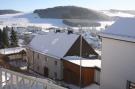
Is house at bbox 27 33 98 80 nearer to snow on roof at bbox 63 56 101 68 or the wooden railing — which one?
snow on roof at bbox 63 56 101 68

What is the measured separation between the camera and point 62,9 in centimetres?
14312

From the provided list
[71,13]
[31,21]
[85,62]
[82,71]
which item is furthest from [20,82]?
[31,21]

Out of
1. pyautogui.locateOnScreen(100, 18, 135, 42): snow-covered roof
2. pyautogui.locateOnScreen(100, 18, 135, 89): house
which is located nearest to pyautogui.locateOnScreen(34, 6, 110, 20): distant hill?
Result: pyautogui.locateOnScreen(100, 18, 135, 42): snow-covered roof

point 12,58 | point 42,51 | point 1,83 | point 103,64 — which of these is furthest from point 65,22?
point 1,83

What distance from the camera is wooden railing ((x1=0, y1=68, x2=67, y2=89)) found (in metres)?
3.31

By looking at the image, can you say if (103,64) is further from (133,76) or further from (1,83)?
(1,83)

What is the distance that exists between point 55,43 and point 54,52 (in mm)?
1907

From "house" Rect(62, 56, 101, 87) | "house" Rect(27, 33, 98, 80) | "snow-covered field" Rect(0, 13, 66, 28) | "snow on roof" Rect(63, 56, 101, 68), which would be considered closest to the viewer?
"house" Rect(62, 56, 101, 87)

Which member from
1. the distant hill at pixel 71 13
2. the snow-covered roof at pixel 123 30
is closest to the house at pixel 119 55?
the snow-covered roof at pixel 123 30

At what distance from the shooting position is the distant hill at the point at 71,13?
127 metres

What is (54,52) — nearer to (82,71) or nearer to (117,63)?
(82,71)

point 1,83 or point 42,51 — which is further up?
point 1,83

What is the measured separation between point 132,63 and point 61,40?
50.8 ft

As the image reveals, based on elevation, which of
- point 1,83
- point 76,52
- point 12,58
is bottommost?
point 12,58
